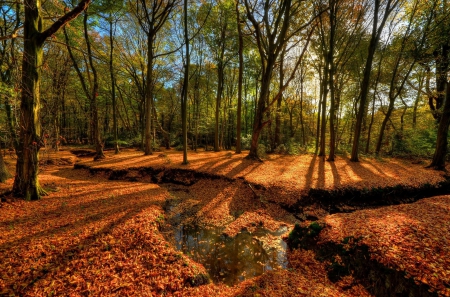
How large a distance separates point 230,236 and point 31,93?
6942 mm

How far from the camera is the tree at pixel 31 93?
198 inches

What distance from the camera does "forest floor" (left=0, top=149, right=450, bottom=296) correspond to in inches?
118

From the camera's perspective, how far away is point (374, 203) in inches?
275

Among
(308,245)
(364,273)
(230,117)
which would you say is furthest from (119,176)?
(230,117)

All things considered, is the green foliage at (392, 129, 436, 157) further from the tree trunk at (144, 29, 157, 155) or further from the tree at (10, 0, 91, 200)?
the tree at (10, 0, 91, 200)

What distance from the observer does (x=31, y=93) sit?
4.93m

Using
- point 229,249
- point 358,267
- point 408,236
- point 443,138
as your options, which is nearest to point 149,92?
point 229,249

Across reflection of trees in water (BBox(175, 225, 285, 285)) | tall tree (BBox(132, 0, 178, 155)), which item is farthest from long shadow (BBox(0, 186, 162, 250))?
tall tree (BBox(132, 0, 178, 155))

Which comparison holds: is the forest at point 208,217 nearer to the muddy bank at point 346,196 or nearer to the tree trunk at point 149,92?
the muddy bank at point 346,196

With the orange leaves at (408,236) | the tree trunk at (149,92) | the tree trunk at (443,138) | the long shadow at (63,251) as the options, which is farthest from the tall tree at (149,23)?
the tree trunk at (443,138)

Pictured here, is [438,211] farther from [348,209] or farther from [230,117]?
[230,117]

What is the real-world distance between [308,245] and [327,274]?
3.09 ft

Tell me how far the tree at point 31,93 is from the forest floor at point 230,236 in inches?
19.1

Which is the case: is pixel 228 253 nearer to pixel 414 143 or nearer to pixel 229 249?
pixel 229 249
